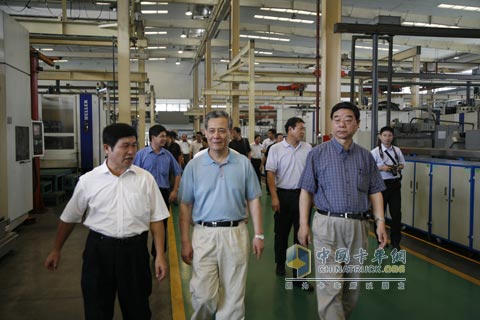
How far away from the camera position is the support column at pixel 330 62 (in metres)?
7.17

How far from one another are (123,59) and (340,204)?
461 centimetres

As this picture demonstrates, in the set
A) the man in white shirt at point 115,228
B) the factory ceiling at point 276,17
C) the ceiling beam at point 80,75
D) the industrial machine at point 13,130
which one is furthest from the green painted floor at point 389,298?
the factory ceiling at point 276,17

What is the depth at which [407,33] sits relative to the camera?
6.05 metres

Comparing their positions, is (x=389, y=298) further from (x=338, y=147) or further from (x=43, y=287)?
(x=43, y=287)

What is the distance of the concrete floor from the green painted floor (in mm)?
352

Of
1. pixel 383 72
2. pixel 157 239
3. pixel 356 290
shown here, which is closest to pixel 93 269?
pixel 157 239

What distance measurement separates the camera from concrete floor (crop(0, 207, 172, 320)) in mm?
3875

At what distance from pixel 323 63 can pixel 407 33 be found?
1557 mm

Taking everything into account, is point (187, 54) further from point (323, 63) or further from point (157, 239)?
point (157, 239)

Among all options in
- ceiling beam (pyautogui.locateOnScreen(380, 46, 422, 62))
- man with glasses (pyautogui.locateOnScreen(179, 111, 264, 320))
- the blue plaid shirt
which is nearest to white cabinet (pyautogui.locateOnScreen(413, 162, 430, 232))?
the blue plaid shirt

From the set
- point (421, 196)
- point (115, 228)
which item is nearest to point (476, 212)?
point (421, 196)

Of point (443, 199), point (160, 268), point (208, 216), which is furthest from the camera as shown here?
point (443, 199)

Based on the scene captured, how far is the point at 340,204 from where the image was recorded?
114 inches

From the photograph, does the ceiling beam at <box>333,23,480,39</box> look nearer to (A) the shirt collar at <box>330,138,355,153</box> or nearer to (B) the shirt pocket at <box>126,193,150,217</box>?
(A) the shirt collar at <box>330,138,355,153</box>
